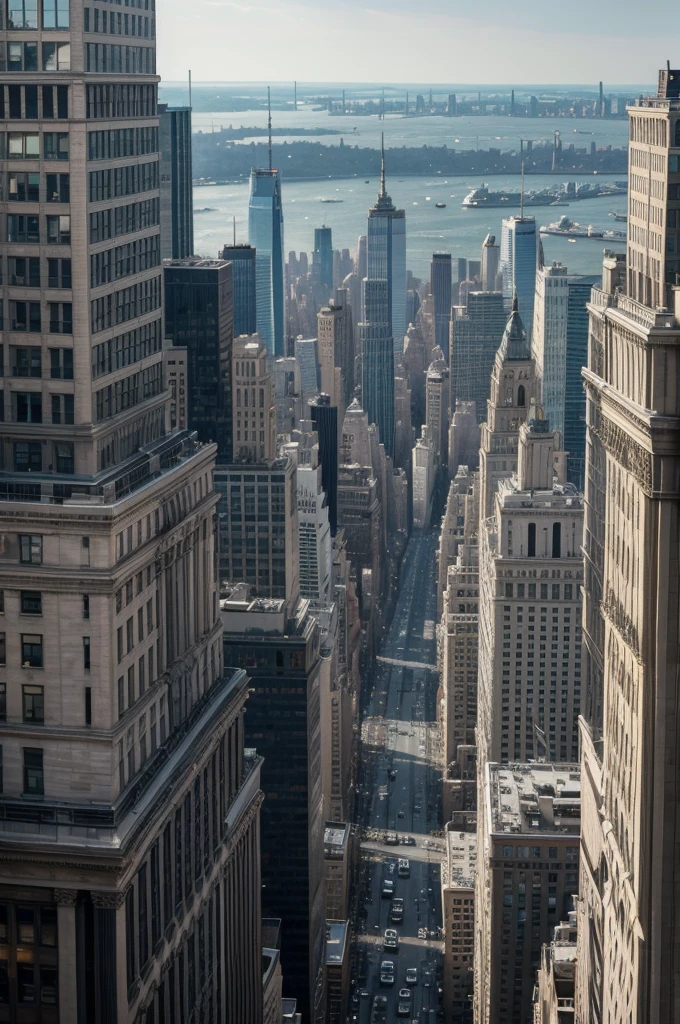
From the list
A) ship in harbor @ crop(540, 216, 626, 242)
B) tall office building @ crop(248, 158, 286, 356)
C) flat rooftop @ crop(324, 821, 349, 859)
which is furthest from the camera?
tall office building @ crop(248, 158, 286, 356)

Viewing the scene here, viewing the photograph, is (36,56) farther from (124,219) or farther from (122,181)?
(124,219)

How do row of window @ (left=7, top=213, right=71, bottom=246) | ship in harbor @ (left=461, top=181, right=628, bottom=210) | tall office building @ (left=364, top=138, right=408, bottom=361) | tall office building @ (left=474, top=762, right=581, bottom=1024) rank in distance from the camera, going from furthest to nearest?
tall office building @ (left=364, top=138, right=408, bottom=361)
ship in harbor @ (left=461, top=181, right=628, bottom=210)
tall office building @ (left=474, top=762, right=581, bottom=1024)
row of window @ (left=7, top=213, right=71, bottom=246)

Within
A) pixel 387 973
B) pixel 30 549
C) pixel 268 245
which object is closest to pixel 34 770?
pixel 30 549

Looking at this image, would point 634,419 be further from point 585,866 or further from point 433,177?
point 433,177

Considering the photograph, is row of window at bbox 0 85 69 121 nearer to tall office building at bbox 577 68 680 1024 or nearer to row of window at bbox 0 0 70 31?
row of window at bbox 0 0 70 31

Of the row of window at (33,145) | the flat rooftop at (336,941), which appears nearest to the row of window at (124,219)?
the row of window at (33,145)

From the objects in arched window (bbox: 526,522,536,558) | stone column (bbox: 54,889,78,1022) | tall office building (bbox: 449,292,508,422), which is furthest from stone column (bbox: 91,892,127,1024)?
tall office building (bbox: 449,292,508,422)
